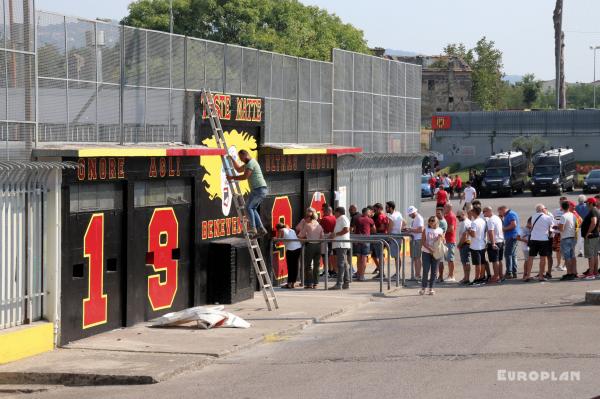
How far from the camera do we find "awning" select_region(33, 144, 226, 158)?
608 inches

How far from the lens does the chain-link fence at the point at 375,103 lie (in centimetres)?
2980

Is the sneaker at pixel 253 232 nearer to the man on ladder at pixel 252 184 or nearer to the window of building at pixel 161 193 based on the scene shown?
the man on ladder at pixel 252 184

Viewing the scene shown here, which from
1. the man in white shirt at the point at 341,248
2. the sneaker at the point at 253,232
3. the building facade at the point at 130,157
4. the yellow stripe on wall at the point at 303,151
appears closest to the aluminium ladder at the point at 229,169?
the sneaker at the point at 253,232

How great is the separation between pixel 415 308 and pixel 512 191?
4492 cm

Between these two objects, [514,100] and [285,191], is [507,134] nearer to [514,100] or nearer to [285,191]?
[285,191]

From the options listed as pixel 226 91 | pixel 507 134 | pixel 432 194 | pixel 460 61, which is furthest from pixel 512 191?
pixel 460 61

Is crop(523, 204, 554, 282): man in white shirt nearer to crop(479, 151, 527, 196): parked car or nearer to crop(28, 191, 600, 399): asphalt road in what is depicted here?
crop(28, 191, 600, 399): asphalt road

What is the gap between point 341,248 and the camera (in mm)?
23578

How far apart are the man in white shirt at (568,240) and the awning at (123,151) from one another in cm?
861

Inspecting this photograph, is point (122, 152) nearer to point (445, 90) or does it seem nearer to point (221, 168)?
point (221, 168)

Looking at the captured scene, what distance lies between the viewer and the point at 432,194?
63.4 metres

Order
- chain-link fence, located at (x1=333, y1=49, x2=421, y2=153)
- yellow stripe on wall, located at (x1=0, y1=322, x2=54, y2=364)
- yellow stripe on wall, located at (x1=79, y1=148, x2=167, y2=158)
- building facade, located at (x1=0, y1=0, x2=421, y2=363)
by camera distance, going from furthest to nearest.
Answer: chain-link fence, located at (x1=333, y1=49, x2=421, y2=153)
yellow stripe on wall, located at (x1=79, y1=148, x2=167, y2=158)
building facade, located at (x1=0, y1=0, x2=421, y2=363)
yellow stripe on wall, located at (x1=0, y1=322, x2=54, y2=364)

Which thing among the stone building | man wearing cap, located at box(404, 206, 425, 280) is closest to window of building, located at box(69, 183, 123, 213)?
man wearing cap, located at box(404, 206, 425, 280)

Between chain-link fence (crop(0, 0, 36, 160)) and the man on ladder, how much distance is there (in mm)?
5592
